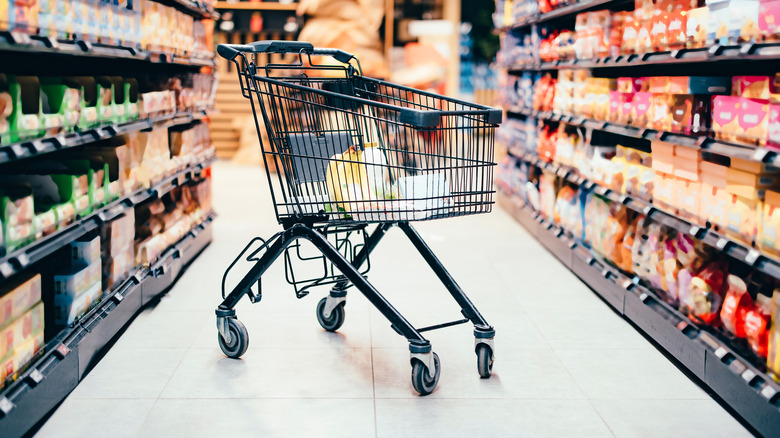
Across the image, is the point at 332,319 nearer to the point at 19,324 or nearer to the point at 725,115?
the point at 19,324

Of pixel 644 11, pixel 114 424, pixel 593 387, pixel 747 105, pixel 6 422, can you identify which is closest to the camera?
pixel 6 422

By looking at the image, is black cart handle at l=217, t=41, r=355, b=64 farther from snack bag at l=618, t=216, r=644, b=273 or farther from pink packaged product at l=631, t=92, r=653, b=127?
snack bag at l=618, t=216, r=644, b=273

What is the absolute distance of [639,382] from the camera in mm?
2762

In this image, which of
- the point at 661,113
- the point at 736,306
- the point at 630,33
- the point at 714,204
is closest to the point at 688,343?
the point at 736,306

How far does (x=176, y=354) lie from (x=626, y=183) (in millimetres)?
2188

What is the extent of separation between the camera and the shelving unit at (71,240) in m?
2.17

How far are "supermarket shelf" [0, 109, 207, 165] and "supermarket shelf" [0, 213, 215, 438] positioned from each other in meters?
0.64

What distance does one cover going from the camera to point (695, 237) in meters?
2.81

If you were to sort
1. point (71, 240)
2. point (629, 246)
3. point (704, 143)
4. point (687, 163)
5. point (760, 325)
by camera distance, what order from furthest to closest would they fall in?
point (629, 246), point (687, 163), point (704, 143), point (71, 240), point (760, 325)

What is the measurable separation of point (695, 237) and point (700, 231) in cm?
6

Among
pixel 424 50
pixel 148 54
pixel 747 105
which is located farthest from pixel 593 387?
pixel 424 50

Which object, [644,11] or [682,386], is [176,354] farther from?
[644,11]

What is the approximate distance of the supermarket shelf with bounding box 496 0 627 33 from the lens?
3.99 m

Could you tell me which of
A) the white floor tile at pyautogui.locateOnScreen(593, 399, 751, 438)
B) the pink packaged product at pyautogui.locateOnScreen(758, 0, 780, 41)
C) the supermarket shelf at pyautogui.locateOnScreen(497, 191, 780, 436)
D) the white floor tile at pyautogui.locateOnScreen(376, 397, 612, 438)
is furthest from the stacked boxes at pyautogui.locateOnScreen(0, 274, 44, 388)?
the pink packaged product at pyautogui.locateOnScreen(758, 0, 780, 41)
